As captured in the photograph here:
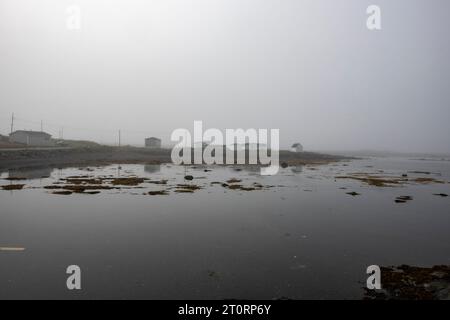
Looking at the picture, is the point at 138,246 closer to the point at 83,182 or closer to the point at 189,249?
the point at 189,249

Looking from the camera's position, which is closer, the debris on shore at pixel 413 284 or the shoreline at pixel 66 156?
the debris on shore at pixel 413 284

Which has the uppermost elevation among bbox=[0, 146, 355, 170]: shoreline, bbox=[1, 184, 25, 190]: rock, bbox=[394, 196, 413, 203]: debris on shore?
bbox=[0, 146, 355, 170]: shoreline

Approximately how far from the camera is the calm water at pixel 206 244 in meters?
9.95

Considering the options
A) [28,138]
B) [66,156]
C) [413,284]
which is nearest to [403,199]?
[413,284]

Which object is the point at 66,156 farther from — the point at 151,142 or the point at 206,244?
the point at 206,244

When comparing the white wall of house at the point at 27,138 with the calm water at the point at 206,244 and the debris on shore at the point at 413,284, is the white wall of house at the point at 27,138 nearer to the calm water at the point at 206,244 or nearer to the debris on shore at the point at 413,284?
the calm water at the point at 206,244

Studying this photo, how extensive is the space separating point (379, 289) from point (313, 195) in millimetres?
21585

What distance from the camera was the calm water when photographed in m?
9.95

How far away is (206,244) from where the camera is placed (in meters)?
14.7

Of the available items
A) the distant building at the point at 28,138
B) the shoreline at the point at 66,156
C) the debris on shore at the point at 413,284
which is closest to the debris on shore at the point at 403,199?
the debris on shore at the point at 413,284


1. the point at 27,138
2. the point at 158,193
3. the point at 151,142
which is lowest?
the point at 158,193

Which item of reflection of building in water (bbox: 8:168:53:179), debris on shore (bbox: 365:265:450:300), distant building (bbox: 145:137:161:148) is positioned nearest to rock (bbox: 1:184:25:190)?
reflection of building in water (bbox: 8:168:53:179)

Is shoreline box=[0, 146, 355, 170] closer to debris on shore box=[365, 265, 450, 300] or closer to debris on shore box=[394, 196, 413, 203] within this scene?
debris on shore box=[365, 265, 450, 300]
